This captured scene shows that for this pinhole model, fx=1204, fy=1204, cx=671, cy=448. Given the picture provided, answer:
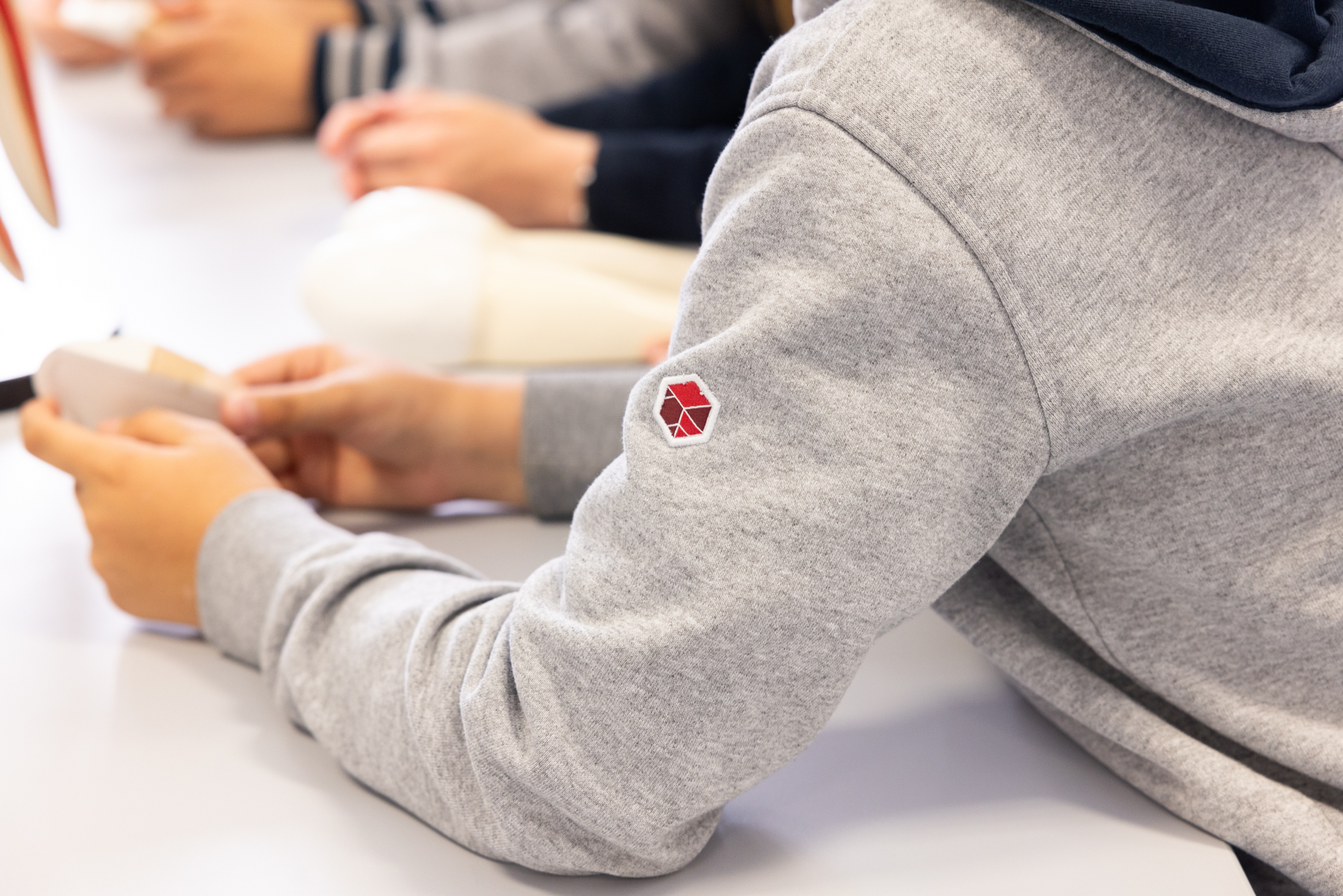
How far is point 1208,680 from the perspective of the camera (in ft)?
1.42

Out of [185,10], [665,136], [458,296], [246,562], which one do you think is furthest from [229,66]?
[246,562]

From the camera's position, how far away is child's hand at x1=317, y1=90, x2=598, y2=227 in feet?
2.93

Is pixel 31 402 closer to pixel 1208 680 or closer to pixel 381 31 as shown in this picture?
pixel 1208 680

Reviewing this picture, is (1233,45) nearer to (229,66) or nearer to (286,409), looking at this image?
(286,409)

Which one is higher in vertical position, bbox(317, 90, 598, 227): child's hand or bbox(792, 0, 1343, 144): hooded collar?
bbox(792, 0, 1343, 144): hooded collar

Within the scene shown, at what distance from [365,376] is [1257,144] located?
1.40 ft

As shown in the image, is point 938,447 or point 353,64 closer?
point 938,447

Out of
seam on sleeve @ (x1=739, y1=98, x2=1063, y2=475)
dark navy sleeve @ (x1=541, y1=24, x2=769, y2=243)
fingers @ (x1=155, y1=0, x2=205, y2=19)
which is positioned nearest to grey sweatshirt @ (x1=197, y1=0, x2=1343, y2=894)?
seam on sleeve @ (x1=739, y1=98, x2=1063, y2=475)

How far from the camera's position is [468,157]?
0.90m

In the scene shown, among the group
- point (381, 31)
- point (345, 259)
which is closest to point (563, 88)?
point (381, 31)

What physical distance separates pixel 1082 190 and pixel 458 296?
45 cm

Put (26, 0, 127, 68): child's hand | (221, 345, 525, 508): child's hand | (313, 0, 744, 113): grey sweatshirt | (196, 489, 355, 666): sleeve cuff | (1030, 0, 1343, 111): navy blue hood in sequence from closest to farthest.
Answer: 1. (1030, 0, 1343, 111): navy blue hood
2. (196, 489, 355, 666): sleeve cuff
3. (221, 345, 525, 508): child's hand
4. (313, 0, 744, 113): grey sweatshirt
5. (26, 0, 127, 68): child's hand

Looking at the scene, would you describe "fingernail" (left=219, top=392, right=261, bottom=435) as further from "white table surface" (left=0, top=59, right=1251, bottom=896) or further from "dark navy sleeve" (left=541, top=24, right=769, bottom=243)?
"dark navy sleeve" (left=541, top=24, right=769, bottom=243)

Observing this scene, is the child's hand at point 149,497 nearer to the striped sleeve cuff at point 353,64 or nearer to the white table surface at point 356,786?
the white table surface at point 356,786
